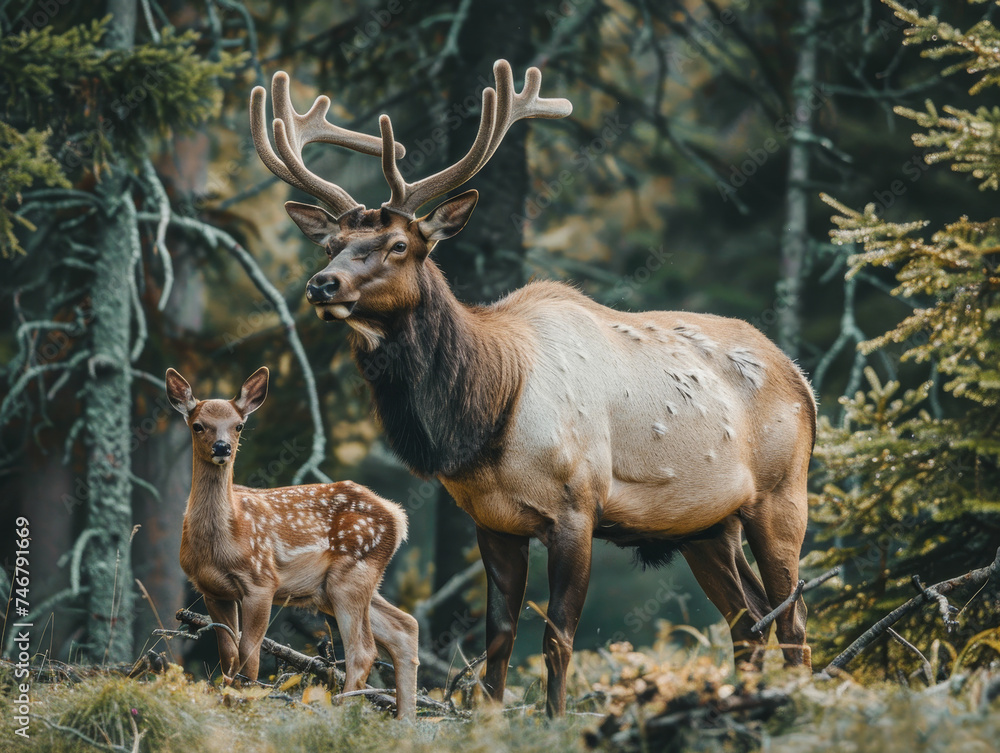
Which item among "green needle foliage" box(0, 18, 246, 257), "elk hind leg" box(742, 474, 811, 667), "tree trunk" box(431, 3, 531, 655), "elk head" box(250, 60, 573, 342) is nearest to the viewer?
"elk head" box(250, 60, 573, 342)

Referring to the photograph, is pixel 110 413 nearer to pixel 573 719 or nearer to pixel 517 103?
pixel 517 103

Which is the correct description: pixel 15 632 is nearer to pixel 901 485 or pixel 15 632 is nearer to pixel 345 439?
pixel 345 439

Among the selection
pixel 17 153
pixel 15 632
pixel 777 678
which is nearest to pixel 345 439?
pixel 15 632

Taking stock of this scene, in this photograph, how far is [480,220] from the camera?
9.48 meters

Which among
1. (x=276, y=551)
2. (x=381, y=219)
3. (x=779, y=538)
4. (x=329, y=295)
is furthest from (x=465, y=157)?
(x=779, y=538)

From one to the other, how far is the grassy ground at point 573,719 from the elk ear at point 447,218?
2.10m

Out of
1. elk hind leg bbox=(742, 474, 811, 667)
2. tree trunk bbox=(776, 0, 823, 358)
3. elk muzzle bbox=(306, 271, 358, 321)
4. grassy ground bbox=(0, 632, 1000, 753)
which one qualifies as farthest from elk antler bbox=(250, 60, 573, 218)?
tree trunk bbox=(776, 0, 823, 358)

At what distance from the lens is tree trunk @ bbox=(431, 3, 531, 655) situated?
9.35m

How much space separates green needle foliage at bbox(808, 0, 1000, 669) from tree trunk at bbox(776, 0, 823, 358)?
3.66 metres

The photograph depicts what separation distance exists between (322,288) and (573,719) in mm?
1997

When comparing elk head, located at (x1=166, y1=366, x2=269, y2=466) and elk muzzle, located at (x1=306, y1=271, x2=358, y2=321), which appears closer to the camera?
elk muzzle, located at (x1=306, y1=271, x2=358, y2=321)

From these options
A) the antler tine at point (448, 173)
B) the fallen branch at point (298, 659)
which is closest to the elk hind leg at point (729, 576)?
the fallen branch at point (298, 659)

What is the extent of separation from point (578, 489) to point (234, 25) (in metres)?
8.19

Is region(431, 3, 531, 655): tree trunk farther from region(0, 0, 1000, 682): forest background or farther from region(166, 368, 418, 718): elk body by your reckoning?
region(166, 368, 418, 718): elk body
